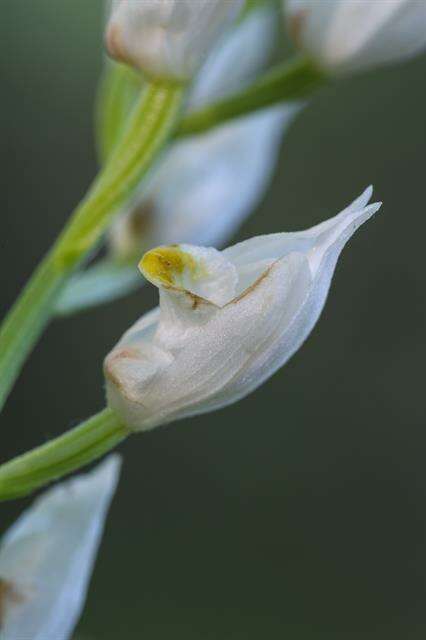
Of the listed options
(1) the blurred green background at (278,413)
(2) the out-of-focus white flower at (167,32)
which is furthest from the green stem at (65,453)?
(1) the blurred green background at (278,413)

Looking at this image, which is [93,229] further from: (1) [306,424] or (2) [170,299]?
(1) [306,424]

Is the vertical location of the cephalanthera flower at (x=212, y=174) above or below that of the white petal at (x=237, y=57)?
below

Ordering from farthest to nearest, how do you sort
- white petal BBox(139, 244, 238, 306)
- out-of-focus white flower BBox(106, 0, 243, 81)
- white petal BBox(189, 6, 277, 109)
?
white petal BBox(189, 6, 277, 109) < out-of-focus white flower BBox(106, 0, 243, 81) < white petal BBox(139, 244, 238, 306)

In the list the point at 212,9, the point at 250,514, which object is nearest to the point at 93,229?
the point at 212,9

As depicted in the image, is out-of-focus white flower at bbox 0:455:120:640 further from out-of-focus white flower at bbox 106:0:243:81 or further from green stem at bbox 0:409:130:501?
out-of-focus white flower at bbox 106:0:243:81

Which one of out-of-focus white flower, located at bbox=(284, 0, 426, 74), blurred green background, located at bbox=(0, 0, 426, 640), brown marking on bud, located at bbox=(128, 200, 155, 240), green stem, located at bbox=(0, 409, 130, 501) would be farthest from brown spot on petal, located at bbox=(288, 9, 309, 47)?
blurred green background, located at bbox=(0, 0, 426, 640)

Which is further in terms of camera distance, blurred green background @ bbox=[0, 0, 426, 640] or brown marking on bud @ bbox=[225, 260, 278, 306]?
blurred green background @ bbox=[0, 0, 426, 640]

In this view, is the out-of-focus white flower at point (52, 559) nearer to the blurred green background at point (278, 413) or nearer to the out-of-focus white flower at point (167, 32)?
the out-of-focus white flower at point (167, 32)
